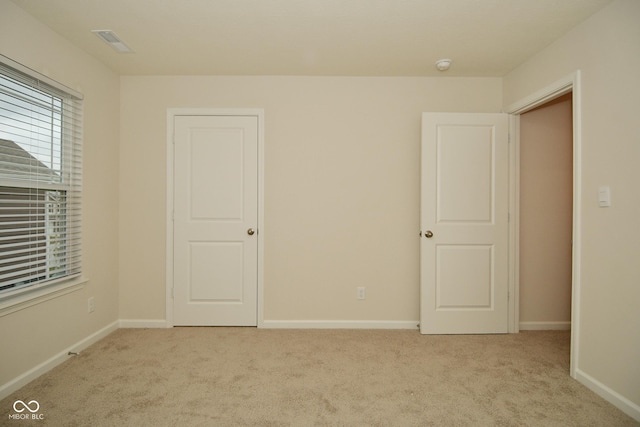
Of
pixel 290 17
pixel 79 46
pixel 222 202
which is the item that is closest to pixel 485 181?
pixel 290 17

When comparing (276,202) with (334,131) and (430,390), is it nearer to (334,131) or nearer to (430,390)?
(334,131)

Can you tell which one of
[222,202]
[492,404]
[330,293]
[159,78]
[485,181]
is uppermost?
[159,78]

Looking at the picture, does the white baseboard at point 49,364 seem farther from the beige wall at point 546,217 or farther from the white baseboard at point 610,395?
the beige wall at point 546,217

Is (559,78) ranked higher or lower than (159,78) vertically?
lower

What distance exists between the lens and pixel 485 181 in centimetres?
295

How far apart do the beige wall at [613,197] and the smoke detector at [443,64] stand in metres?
0.82

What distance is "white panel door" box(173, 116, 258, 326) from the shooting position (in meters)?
3.08

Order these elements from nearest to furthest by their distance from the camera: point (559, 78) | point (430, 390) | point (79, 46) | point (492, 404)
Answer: point (492, 404) → point (430, 390) → point (559, 78) → point (79, 46)

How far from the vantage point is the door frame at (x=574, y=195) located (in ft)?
7.14

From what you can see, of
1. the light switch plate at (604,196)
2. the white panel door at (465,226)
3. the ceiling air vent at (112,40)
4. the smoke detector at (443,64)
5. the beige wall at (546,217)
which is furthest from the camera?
the beige wall at (546,217)

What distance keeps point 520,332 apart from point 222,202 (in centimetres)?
312

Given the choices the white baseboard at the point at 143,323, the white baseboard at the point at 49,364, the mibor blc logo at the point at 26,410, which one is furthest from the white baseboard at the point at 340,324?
the mibor blc logo at the point at 26,410

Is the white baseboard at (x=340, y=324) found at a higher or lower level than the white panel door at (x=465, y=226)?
lower

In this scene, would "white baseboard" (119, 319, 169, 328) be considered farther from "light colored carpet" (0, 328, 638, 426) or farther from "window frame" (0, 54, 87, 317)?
"window frame" (0, 54, 87, 317)
